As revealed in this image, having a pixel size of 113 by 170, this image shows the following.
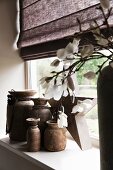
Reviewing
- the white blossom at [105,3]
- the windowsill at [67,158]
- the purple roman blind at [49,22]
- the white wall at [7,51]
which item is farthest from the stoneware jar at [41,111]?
the white blossom at [105,3]

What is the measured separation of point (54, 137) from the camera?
Result: 1.18 m

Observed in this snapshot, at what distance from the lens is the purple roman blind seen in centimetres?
117

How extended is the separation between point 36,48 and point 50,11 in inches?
10.3

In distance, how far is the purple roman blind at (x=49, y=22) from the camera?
45.9 inches

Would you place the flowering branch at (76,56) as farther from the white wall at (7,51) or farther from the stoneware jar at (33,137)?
the white wall at (7,51)

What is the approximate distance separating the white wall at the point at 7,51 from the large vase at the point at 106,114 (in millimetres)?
1040

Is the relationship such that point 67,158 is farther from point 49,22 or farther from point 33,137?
point 49,22

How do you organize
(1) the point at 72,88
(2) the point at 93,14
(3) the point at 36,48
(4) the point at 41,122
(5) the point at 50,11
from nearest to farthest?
(1) the point at 72,88, (2) the point at 93,14, (4) the point at 41,122, (5) the point at 50,11, (3) the point at 36,48

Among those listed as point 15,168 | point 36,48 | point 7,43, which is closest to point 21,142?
point 15,168

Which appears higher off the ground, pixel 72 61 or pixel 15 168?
pixel 72 61

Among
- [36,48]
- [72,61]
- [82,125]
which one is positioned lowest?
[82,125]

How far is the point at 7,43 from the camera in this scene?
1.69m

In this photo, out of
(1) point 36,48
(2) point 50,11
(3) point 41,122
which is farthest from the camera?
(1) point 36,48

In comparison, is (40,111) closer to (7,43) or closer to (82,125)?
(82,125)
